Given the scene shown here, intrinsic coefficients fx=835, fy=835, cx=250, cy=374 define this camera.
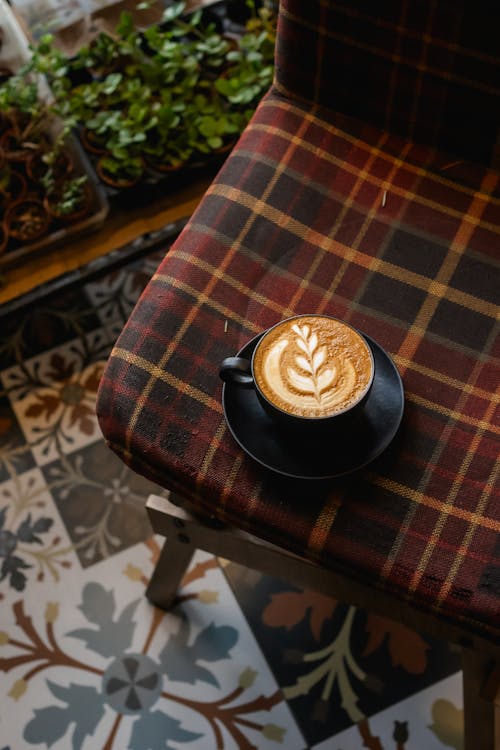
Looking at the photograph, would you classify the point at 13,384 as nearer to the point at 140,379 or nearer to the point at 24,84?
the point at 24,84

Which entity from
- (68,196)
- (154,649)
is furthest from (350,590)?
(68,196)

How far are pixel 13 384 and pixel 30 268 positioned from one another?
193mm

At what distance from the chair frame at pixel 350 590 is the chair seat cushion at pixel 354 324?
0.21 ft

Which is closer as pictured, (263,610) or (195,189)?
(263,610)

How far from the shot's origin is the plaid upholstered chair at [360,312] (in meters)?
0.78

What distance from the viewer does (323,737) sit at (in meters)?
1.12

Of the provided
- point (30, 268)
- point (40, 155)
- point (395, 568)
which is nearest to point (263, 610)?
point (395, 568)

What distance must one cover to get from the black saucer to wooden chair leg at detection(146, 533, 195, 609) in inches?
9.0

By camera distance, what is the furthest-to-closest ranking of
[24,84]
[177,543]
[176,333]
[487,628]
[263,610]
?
1. [24,84]
2. [263,610]
3. [177,543]
4. [176,333]
5. [487,628]

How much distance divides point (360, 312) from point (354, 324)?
2 cm

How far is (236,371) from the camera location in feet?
2.54

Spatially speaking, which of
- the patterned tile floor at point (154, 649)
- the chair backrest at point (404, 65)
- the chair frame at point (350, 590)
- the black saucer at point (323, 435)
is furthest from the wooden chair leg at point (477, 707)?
the chair backrest at point (404, 65)

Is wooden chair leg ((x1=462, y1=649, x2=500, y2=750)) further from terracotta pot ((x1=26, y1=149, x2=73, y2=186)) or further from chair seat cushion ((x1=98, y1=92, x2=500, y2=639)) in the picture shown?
terracotta pot ((x1=26, y1=149, x2=73, y2=186))

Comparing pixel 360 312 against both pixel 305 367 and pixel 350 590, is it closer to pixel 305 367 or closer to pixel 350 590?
pixel 305 367
